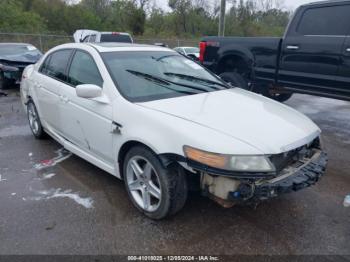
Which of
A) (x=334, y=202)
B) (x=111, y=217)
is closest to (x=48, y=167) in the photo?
(x=111, y=217)

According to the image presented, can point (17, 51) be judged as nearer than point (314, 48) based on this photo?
No

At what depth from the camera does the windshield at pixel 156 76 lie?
3.24 m

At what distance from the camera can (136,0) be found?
1831 inches

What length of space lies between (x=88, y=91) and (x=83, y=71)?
0.72 m

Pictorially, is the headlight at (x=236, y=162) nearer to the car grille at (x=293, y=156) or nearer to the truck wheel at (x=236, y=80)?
the car grille at (x=293, y=156)

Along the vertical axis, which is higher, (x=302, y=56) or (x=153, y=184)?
(x=302, y=56)

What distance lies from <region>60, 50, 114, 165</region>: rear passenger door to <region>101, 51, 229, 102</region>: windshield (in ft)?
0.75

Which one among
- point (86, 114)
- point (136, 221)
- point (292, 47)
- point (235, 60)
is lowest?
point (136, 221)

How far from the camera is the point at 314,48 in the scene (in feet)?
17.1

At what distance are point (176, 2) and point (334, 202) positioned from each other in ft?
154

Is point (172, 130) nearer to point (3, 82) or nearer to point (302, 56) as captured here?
point (302, 56)

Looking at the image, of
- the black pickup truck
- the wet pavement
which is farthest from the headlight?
the black pickup truck

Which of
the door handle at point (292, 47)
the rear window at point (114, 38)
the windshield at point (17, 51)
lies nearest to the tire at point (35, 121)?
the door handle at point (292, 47)

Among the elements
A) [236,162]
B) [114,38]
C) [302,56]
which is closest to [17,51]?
[114,38]
